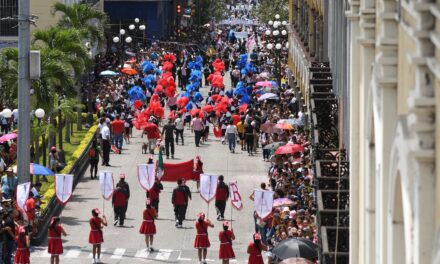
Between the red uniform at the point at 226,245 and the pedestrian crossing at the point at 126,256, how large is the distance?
138 cm

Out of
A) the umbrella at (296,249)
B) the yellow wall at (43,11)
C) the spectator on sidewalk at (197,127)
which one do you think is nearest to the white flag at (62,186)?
the umbrella at (296,249)

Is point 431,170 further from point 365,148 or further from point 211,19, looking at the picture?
point 211,19

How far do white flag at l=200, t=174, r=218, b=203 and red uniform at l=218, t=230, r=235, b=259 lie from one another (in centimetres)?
355

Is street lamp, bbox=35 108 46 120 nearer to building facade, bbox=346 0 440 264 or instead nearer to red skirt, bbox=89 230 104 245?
red skirt, bbox=89 230 104 245

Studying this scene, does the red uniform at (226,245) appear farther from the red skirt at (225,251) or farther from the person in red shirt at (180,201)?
the person in red shirt at (180,201)

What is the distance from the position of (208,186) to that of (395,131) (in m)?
23.4

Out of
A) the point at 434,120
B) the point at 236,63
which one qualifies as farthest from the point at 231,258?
the point at 236,63

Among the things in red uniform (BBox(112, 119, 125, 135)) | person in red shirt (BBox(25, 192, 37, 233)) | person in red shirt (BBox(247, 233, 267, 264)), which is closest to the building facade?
person in red shirt (BBox(247, 233, 267, 264))

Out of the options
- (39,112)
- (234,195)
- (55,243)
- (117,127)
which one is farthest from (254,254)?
(117,127)

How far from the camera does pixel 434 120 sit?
10641 millimetres

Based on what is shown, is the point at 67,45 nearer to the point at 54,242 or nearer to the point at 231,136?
the point at 231,136

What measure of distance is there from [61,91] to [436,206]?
39.2m

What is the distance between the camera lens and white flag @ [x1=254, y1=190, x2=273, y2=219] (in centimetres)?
3378

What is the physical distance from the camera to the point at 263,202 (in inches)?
1337
